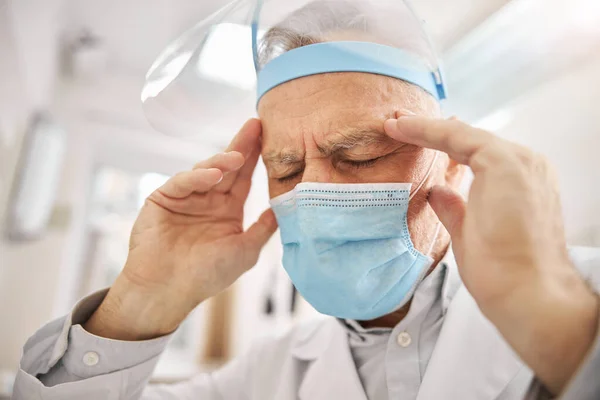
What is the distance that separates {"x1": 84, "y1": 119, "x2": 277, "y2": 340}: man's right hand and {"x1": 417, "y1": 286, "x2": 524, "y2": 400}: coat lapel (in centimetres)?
57

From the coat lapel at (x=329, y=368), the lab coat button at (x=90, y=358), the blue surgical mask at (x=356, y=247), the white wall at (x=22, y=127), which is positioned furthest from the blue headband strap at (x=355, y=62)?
the white wall at (x=22, y=127)

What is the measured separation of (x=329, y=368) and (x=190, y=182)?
593mm

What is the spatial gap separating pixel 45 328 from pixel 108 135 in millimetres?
1863

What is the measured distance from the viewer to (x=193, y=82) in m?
1.12

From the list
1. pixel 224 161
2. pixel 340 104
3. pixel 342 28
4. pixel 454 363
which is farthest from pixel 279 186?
pixel 454 363

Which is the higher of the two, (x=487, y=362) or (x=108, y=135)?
(x=108, y=135)

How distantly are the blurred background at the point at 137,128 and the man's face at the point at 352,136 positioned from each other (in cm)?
28

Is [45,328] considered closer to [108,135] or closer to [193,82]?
[193,82]

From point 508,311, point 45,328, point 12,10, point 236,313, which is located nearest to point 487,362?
point 508,311

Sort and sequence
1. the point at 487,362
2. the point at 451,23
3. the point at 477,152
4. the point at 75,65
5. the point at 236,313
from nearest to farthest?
the point at 477,152, the point at 487,362, the point at 451,23, the point at 75,65, the point at 236,313

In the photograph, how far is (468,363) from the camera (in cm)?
96

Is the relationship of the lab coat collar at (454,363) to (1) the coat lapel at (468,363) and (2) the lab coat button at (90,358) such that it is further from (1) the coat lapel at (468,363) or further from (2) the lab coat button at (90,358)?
(2) the lab coat button at (90,358)

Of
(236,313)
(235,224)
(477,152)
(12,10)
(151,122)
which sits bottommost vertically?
(236,313)

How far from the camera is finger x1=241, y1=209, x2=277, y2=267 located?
129 centimetres
